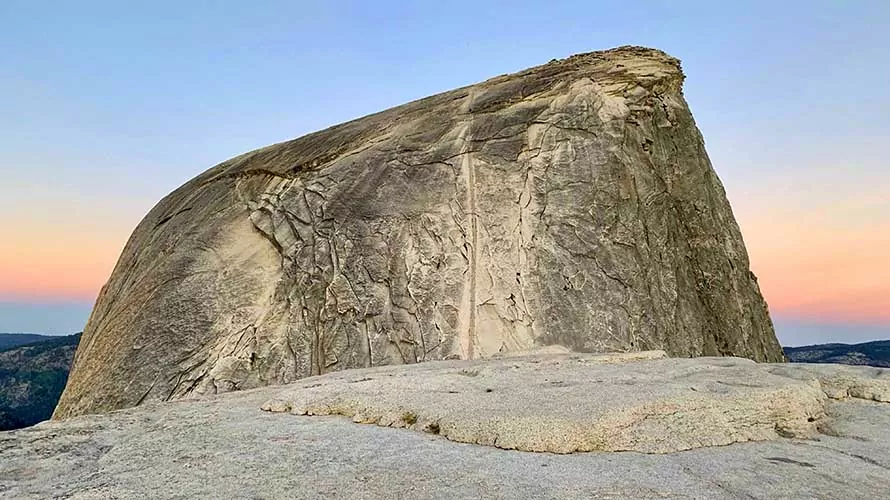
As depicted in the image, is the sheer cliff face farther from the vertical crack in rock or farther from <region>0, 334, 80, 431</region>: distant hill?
<region>0, 334, 80, 431</region>: distant hill

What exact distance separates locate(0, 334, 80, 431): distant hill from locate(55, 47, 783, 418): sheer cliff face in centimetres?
4801

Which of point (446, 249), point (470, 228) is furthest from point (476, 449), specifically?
point (470, 228)

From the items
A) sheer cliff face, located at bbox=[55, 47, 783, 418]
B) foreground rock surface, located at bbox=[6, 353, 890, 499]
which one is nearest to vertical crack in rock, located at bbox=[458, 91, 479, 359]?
sheer cliff face, located at bbox=[55, 47, 783, 418]

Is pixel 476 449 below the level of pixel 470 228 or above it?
below

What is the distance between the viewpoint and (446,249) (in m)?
16.3

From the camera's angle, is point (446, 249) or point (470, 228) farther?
point (470, 228)

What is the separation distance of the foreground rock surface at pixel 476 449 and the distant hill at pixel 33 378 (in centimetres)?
5687

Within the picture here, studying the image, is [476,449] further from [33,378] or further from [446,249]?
[33,378]

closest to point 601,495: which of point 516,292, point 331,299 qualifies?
point 516,292

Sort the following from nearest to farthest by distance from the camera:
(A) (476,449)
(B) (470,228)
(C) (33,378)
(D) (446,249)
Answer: (A) (476,449), (D) (446,249), (B) (470,228), (C) (33,378)

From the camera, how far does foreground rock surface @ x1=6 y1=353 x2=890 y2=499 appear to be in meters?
5.41

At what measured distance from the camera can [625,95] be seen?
18.1 m

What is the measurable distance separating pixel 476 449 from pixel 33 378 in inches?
2927

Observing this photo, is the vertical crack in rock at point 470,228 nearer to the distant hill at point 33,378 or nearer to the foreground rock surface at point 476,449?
the foreground rock surface at point 476,449
